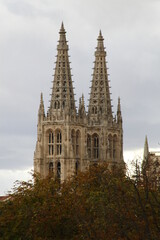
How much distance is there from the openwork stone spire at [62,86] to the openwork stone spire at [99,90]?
599 centimetres

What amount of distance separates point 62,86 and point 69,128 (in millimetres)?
6444

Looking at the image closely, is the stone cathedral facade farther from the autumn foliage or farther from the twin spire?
the autumn foliage

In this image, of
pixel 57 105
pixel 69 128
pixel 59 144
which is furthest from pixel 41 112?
pixel 59 144

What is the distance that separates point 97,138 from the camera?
169125 mm

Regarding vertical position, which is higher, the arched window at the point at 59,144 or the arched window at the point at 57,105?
→ the arched window at the point at 57,105

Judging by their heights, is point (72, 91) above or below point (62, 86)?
below

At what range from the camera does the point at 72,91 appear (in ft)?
538

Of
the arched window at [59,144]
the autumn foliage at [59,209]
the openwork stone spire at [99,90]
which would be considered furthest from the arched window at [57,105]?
the autumn foliage at [59,209]

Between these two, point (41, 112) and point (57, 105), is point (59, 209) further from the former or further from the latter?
point (41, 112)

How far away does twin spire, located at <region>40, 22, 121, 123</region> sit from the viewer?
163m

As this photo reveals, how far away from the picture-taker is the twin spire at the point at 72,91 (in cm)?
16312

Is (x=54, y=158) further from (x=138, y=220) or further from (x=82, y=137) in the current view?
(x=138, y=220)

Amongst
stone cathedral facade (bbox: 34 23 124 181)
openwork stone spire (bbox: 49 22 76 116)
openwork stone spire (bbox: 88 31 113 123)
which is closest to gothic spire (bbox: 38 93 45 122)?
stone cathedral facade (bbox: 34 23 124 181)

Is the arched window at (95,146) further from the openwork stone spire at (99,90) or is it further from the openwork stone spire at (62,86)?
the openwork stone spire at (62,86)
